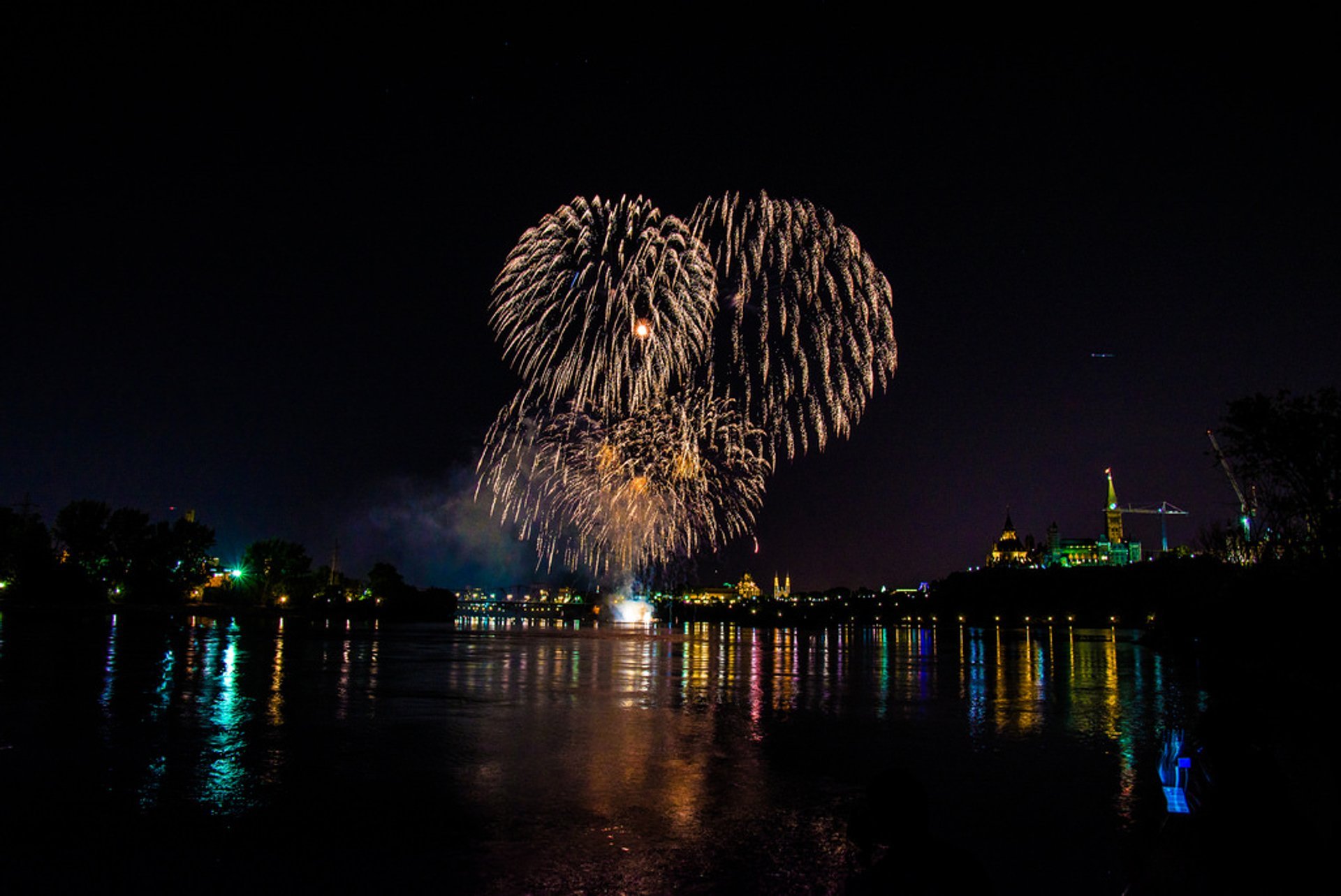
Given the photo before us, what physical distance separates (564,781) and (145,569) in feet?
371

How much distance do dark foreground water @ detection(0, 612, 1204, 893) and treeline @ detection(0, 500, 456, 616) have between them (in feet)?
264

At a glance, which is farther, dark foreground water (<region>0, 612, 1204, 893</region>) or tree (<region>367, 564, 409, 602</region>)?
tree (<region>367, 564, 409, 602</region>)

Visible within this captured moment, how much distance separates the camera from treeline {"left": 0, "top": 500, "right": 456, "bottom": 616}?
298 ft

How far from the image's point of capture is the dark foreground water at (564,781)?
6645 millimetres

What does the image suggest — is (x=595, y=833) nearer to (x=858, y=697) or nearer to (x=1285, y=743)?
(x=1285, y=743)

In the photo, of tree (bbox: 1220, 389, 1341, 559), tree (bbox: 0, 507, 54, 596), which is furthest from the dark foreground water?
tree (bbox: 0, 507, 54, 596)

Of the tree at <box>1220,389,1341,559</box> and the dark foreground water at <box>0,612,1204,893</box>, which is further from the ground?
the tree at <box>1220,389,1341,559</box>

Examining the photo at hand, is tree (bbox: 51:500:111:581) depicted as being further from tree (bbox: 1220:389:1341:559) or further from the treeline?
tree (bbox: 1220:389:1341:559)

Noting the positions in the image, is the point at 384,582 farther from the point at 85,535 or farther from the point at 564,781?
the point at 564,781

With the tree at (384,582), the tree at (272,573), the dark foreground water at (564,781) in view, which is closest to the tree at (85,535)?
the tree at (272,573)

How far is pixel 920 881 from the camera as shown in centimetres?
316

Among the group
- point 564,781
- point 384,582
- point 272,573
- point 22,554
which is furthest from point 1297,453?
point 384,582

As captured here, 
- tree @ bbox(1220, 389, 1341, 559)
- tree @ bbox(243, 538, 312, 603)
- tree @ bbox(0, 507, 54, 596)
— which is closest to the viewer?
tree @ bbox(1220, 389, 1341, 559)

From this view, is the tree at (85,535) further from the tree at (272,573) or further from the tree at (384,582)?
the tree at (384,582)
